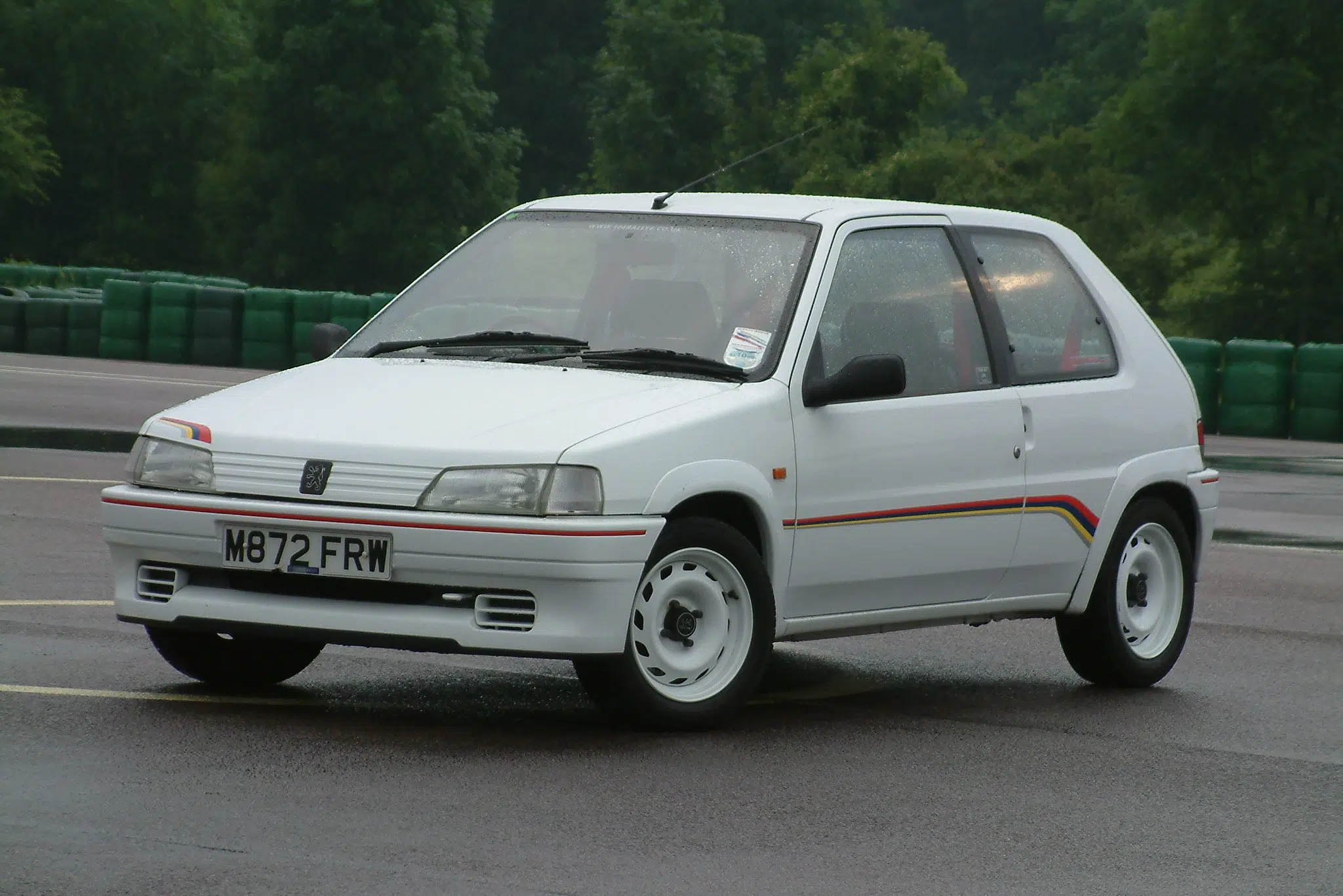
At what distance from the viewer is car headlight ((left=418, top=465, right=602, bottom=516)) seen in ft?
22.1

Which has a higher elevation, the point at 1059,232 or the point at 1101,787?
the point at 1059,232

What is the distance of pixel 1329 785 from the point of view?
274 inches

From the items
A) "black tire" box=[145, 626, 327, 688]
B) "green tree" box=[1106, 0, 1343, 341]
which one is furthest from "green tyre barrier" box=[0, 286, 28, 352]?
"black tire" box=[145, 626, 327, 688]

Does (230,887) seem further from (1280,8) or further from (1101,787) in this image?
(1280,8)

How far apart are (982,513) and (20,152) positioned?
233 ft

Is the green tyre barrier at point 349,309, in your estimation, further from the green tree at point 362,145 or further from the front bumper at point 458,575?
the green tree at point 362,145

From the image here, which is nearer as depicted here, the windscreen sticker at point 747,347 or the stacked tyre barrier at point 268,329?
the windscreen sticker at point 747,347

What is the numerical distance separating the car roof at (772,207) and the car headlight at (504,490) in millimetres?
1576

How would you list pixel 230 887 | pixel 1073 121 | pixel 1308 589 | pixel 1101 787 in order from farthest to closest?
1. pixel 1073 121
2. pixel 1308 589
3. pixel 1101 787
4. pixel 230 887

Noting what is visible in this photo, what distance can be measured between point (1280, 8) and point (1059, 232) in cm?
4161

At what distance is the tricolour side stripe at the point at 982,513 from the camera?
24.8ft

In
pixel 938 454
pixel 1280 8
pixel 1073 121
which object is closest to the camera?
pixel 938 454

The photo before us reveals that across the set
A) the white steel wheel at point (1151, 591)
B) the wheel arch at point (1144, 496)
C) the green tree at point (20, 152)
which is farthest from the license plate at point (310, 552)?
the green tree at point (20, 152)

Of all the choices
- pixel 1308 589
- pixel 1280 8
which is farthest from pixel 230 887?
pixel 1280 8
